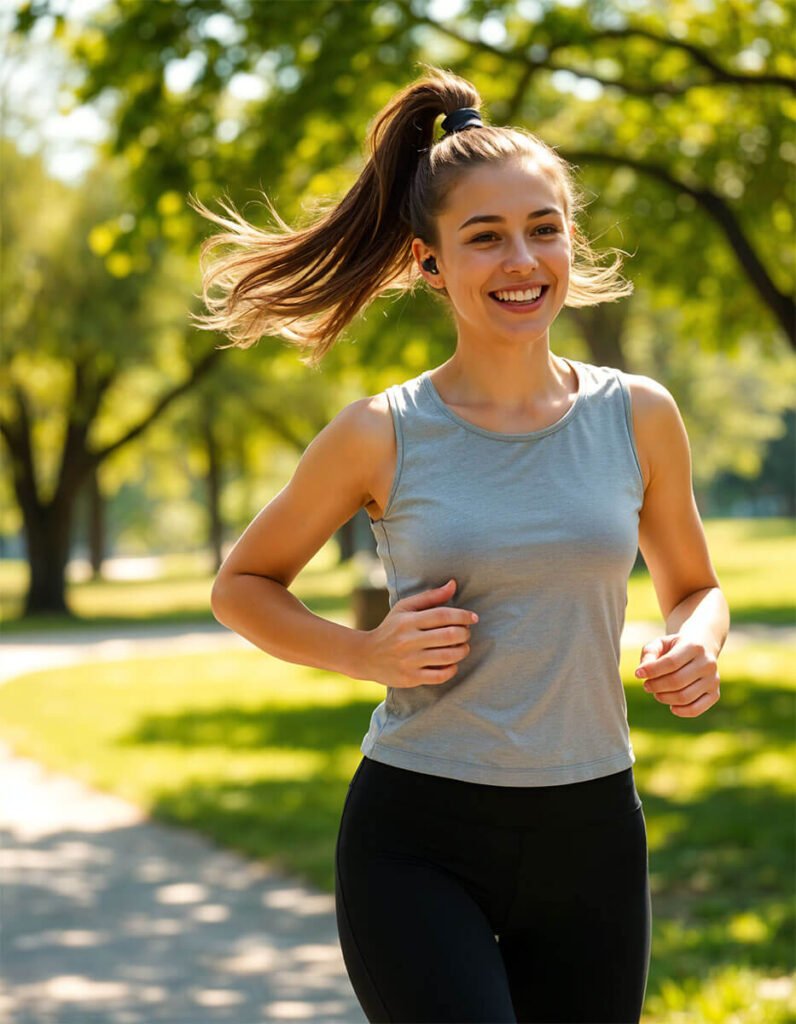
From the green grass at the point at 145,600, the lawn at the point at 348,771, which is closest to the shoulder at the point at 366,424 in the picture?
the lawn at the point at 348,771

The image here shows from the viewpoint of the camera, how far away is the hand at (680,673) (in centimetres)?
253

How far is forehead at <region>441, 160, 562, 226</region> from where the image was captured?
269 cm

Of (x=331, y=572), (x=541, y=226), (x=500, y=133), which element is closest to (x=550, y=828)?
(x=541, y=226)

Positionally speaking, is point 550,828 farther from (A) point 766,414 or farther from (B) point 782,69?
(A) point 766,414

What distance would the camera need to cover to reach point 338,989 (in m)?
5.78

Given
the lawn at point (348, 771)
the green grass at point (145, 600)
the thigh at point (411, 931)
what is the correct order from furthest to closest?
the green grass at point (145, 600), the lawn at point (348, 771), the thigh at point (411, 931)

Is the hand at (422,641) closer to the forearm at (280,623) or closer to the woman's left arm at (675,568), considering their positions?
the forearm at (280,623)

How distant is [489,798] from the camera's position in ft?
8.39

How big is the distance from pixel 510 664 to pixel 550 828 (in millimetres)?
280

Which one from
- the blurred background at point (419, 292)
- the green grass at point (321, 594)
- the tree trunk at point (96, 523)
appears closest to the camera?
the blurred background at point (419, 292)

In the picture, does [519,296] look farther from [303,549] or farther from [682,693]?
[682,693]

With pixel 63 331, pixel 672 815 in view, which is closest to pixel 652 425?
pixel 672 815

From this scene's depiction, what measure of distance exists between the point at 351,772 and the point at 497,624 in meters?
7.79

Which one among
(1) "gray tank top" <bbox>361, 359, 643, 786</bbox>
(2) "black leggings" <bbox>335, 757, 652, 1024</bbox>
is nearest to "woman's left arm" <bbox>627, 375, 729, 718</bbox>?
(1) "gray tank top" <bbox>361, 359, 643, 786</bbox>
